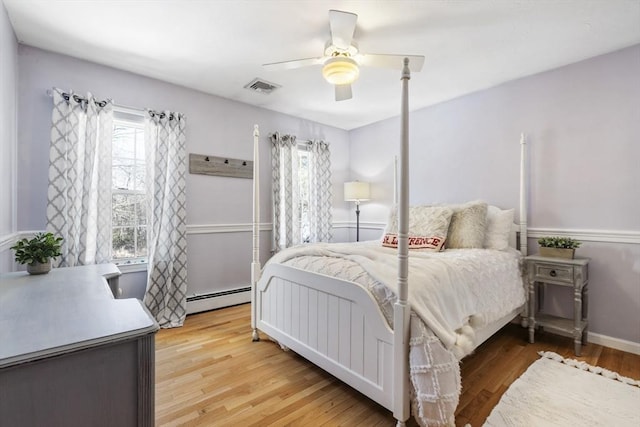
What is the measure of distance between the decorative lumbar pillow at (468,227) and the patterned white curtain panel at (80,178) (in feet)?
10.5

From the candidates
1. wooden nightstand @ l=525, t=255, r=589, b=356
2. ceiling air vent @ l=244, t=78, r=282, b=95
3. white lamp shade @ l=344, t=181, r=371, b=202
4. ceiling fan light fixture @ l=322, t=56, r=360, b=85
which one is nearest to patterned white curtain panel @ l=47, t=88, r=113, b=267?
ceiling air vent @ l=244, t=78, r=282, b=95

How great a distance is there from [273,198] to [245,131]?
0.90 m

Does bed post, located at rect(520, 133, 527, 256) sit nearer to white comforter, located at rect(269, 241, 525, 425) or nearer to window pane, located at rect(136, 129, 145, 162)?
white comforter, located at rect(269, 241, 525, 425)

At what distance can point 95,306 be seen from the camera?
1.05 m

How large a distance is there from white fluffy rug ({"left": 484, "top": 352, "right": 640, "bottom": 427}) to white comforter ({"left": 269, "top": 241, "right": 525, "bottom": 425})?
41cm

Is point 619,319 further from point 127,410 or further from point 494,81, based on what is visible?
point 127,410

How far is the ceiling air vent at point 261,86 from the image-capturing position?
296 cm

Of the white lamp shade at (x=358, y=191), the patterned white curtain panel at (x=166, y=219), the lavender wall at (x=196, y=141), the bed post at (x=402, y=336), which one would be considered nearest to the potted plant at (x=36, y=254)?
the lavender wall at (x=196, y=141)

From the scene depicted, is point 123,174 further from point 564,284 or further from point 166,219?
point 564,284

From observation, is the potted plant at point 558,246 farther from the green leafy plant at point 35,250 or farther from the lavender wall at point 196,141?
the green leafy plant at point 35,250

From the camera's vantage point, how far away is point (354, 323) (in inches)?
65.3

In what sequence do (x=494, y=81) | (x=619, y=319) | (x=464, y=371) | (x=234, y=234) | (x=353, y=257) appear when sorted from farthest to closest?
(x=234, y=234), (x=494, y=81), (x=619, y=319), (x=464, y=371), (x=353, y=257)

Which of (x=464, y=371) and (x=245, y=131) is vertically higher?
(x=245, y=131)

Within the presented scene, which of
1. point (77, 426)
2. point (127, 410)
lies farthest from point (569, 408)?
point (77, 426)
